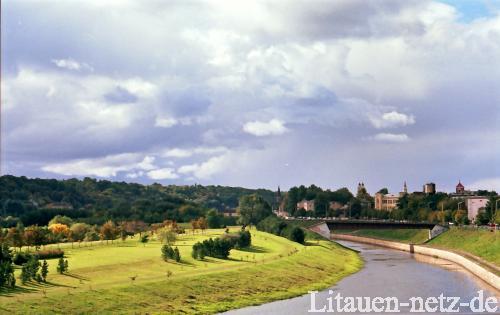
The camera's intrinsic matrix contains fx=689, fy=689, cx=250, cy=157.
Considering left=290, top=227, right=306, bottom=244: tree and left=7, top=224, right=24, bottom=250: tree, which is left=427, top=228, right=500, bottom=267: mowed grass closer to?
left=290, top=227, right=306, bottom=244: tree

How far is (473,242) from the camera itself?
15725 cm

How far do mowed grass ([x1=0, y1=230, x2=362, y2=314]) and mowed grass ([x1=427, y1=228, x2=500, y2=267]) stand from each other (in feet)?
85.4

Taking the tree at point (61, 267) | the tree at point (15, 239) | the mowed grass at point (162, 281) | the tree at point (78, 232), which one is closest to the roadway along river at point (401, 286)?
the mowed grass at point (162, 281)

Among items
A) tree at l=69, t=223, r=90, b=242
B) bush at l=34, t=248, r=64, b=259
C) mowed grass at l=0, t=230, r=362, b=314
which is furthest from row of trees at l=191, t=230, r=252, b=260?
tree at l=69, t=223, r=90, b=242

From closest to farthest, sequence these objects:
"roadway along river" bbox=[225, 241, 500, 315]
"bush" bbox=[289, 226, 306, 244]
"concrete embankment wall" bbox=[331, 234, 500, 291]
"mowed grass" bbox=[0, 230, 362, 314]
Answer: "mowed grass" bbox=[0, 230, 362, 314] → "roadway along river" bbox=[225, 241, 500, 315] → "concrete embankment wall" bbox=[331, 234, 500, 291] → "bush" bbox=[289, 226, 306, 244]

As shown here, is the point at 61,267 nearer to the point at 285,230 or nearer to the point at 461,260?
the point at 461,260

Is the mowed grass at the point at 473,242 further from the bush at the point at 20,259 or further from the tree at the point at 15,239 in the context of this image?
the tree at the point at 15,239

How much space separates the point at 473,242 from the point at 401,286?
6079 centimetres

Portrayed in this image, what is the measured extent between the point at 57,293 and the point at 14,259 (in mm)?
23602

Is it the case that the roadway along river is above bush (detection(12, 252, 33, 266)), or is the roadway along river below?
below

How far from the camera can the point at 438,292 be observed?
318 feet

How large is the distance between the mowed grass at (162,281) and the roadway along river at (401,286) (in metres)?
3.36

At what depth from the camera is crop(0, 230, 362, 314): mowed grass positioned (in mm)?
71875

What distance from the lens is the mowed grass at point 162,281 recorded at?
71875 mm
